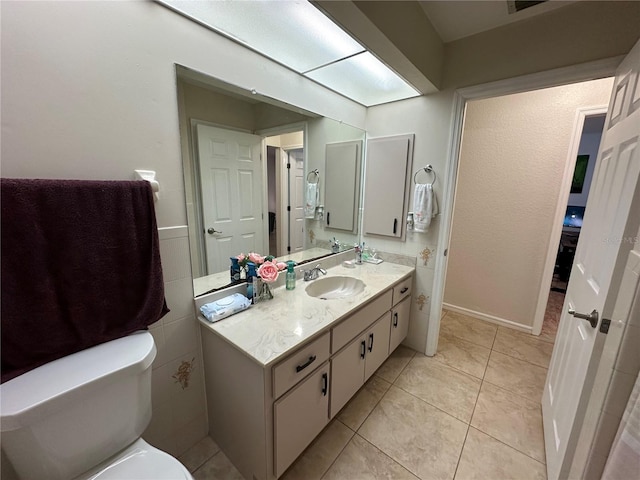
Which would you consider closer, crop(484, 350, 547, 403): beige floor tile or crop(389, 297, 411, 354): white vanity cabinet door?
crop(484, 350, 547, 403): beige floor tile

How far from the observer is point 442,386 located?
1.87m

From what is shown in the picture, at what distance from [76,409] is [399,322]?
1.86 metres

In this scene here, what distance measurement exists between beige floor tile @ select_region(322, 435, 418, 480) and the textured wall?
2.06 metres

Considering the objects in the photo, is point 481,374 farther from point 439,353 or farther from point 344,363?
point 344,363

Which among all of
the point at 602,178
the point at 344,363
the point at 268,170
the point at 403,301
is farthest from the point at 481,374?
the point at 268,170

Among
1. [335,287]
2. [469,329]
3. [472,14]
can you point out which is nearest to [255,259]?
[335,287]

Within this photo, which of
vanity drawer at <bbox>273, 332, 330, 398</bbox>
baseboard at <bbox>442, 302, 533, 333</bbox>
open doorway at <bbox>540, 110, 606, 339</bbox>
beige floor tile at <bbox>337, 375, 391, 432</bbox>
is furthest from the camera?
open doorway at <bbox>540, 110, 606, 339</bbox>

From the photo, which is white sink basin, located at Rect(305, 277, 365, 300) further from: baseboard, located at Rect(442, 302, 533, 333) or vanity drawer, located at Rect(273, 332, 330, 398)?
baseboard, located at Rect(442, 302, 533, 333)

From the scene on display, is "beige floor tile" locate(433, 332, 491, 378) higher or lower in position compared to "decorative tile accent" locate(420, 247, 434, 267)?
lower

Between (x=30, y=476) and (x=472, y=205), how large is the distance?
3.33 metres

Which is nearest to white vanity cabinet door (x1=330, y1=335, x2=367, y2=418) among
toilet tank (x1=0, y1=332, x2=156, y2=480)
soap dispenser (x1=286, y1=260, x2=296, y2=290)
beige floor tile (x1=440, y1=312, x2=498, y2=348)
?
soap dispenser (x1=286, y1=260, x2=296, y2=290)

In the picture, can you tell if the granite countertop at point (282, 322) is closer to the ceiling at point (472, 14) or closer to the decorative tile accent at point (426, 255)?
the decorative tile accent at point (426, 255)

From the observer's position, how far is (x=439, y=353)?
7.34ft

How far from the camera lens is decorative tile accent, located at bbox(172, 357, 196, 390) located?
127 centimetres
